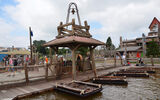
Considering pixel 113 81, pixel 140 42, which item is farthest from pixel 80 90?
pixel 140 42

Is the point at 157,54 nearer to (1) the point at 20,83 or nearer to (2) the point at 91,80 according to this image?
(2) the point at 91,80

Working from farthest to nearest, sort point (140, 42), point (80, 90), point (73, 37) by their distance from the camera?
point (140, 42) < point (73, 37) < point (80, 90)

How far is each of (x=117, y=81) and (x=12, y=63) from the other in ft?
40.2

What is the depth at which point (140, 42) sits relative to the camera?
48.2 m

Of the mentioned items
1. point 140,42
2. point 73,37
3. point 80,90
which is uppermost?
point 140,42

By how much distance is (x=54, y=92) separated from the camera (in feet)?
25.2

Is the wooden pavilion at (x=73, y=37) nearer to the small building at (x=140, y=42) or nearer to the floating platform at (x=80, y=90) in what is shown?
the floating platform at (x=80, y=90)

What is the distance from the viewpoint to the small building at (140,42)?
4259 centimetres

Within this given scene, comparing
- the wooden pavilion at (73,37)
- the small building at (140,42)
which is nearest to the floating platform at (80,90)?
the wooden pavilion at (73,37)

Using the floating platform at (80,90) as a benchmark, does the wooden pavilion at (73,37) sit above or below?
above

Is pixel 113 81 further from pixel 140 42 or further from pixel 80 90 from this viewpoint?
pixel 140 42

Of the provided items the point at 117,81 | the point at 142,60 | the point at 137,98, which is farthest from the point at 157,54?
the point at 137,98

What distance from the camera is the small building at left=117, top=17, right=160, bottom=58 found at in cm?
4259

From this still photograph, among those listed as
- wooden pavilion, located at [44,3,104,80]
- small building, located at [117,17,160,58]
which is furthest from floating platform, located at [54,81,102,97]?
small building, located at [117,17,160,58]
